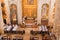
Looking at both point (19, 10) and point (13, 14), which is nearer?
point (19, 10)

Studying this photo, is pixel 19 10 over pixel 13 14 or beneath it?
over

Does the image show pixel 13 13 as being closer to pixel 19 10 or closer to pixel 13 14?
pixel 13 14

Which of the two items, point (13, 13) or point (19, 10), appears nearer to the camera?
point (19, 10)

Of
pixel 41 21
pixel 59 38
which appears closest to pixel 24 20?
pixel 41 21

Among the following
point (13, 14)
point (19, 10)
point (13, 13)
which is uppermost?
point (19, 10)

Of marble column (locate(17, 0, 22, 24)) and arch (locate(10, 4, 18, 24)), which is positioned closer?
marble column (locate(17, 0, 22, 24))

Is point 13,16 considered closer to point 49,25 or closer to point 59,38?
point 49,25

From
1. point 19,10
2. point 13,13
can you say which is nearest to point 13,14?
point 13,13

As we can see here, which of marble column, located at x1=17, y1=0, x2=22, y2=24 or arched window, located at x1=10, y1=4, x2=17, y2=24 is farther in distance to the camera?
arched window, located at x1=10, y1=4, x2=17, y2=24

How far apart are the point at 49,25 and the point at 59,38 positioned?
12.2 metres

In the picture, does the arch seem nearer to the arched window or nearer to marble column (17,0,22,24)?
the arched window

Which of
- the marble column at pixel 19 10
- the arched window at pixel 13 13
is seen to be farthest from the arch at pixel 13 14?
the marble column at pixel 19 10

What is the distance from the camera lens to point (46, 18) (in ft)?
72.4

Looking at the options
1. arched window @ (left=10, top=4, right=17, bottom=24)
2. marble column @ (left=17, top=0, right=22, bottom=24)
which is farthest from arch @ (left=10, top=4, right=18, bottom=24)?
marble column @ (left=17, top=0, right=22, bottom=24)
